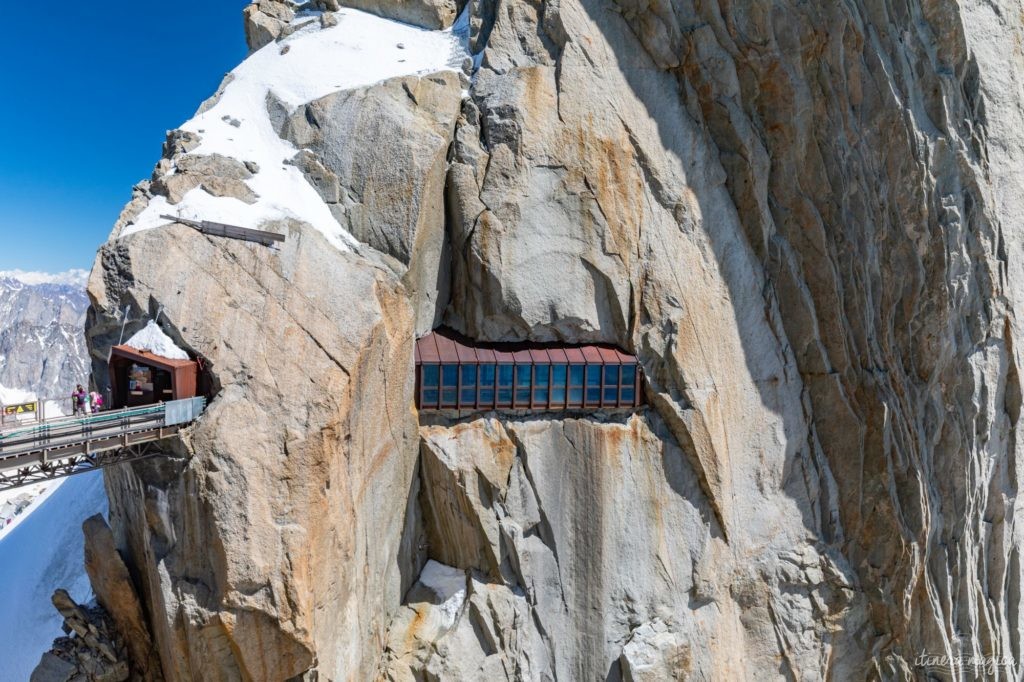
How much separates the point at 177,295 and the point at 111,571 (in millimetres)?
9567

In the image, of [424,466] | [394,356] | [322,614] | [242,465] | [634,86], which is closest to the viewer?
[242,465]

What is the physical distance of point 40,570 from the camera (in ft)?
94.1

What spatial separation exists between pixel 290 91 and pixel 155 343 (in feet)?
42.1

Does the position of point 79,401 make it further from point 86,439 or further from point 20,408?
point 86,439

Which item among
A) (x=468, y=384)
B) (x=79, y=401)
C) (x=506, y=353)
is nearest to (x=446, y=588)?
(x=468, y=384)

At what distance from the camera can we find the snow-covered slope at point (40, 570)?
24.0 m

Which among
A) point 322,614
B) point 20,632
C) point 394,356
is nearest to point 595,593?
point 322,614

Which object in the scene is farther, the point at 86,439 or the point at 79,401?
the point at 79,401

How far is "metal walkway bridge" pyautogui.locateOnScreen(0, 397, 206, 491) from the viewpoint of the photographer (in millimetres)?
14336

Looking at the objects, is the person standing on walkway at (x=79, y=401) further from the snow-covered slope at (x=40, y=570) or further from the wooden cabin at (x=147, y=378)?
the snow-covered slope at (x=40, y=570)

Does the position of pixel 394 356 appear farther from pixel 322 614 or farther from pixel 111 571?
pixel 111 571

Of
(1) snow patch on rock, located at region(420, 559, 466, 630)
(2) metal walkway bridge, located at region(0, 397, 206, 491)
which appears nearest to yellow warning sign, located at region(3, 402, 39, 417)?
(2) metal walkway bridge, located at region(0, 397, 206, 491)

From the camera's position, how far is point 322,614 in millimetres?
17953

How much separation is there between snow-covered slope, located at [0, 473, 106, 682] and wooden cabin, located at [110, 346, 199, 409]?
11964mm
